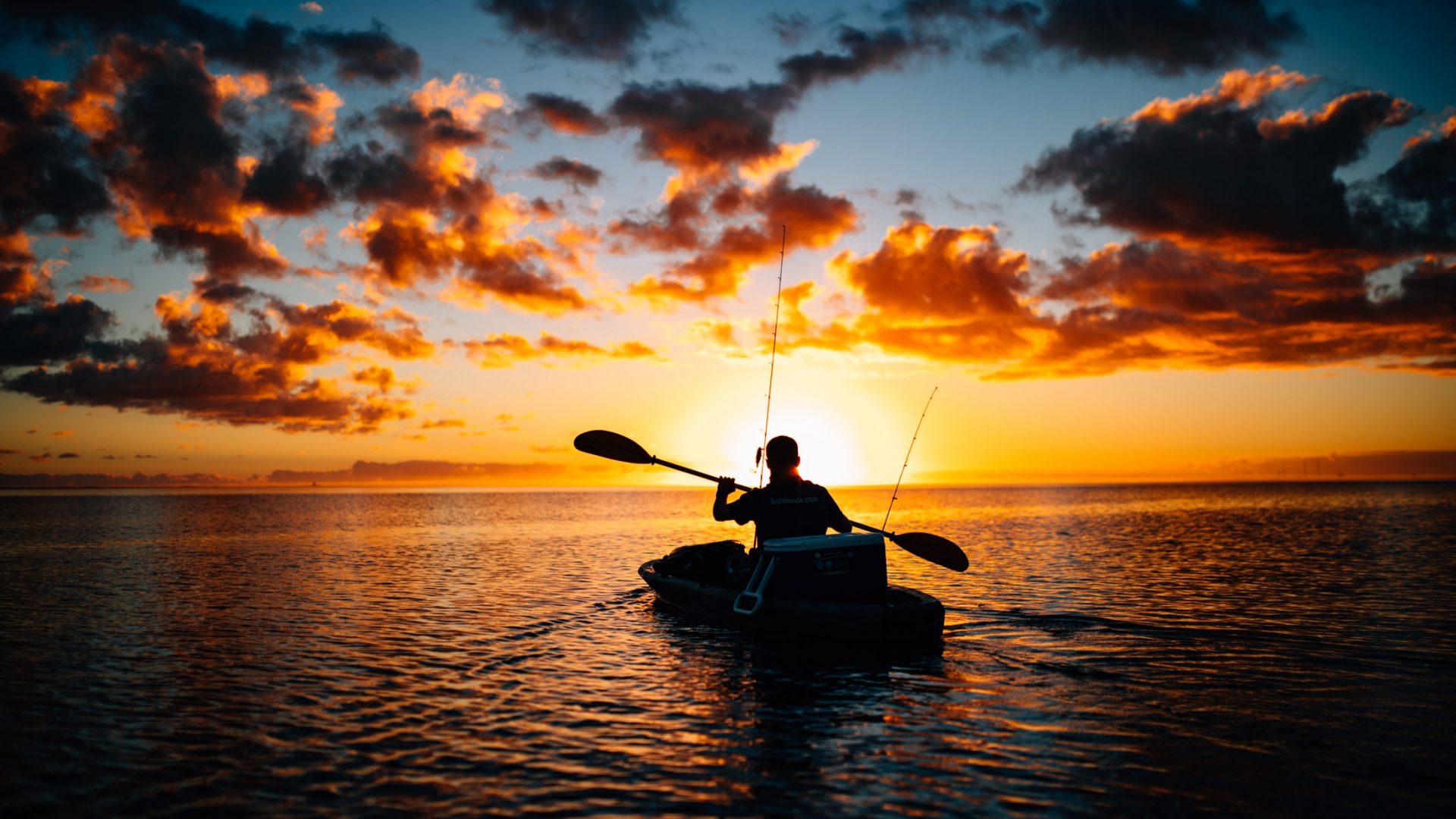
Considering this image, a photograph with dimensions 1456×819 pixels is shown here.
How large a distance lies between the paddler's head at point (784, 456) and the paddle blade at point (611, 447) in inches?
183

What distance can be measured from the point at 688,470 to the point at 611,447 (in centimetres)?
232

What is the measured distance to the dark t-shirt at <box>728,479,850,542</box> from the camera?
14.9m

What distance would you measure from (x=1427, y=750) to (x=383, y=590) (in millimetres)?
23075

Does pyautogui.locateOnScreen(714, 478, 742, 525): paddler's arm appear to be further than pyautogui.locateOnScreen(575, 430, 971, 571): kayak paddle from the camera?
No

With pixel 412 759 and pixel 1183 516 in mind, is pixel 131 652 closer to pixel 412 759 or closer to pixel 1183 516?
pixel 412 759

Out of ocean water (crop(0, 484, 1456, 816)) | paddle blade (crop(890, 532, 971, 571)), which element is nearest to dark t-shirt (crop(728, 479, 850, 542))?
ocean water (crop(0, 484, 1456, 816))

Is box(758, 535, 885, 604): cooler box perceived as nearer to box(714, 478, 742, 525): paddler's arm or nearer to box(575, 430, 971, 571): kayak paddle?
box(714, 478, 742, 525): paddler's arm

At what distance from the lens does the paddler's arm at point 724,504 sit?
1524cm

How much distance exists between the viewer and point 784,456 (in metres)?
15.0

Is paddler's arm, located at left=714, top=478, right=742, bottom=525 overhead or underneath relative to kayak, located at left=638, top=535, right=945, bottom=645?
overhead

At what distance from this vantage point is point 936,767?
8.61m

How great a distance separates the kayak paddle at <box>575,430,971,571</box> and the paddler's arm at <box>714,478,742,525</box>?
362 mm

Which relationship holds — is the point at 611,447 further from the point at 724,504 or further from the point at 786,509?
the point at 786,509

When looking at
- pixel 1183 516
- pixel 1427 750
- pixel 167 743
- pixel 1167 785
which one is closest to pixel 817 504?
pixel 1167 785
